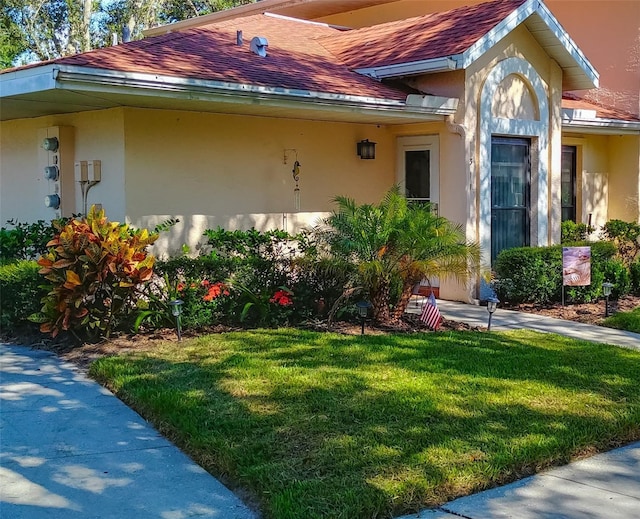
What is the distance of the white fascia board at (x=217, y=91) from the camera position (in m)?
8.34

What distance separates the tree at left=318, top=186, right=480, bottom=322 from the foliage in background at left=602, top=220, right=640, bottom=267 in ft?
21.3

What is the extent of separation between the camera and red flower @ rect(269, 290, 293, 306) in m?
9.16

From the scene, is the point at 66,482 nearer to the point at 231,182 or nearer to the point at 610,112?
the point at 231,182

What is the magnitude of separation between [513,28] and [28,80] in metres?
6.97

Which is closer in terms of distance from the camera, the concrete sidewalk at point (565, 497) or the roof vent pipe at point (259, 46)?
the concrete sidewalk at point (565, 497)

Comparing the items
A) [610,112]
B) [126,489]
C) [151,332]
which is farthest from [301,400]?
[610,112]

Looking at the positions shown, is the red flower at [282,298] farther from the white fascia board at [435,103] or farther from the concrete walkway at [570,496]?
the concrete walkway at [570,496]

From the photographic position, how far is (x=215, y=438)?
5.41 metres

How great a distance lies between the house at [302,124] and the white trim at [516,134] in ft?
0.10

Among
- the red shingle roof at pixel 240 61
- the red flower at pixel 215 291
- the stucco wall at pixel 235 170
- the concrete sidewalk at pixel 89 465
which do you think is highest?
the red shingle roof at pixel 240 61

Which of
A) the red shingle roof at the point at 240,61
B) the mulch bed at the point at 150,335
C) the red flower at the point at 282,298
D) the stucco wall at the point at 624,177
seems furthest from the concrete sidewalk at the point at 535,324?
the stucco wall at the point at 624,177

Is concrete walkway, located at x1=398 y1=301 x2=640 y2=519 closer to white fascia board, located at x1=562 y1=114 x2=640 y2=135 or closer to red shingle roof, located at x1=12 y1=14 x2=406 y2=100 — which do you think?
red shingle roof, located at x1=12 y1=14 x2=406 y2=100

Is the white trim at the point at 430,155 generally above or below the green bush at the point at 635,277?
above

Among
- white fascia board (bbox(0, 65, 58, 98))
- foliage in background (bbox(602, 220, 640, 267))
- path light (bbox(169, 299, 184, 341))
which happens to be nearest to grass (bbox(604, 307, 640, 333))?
foliage in background (bbox(602, 220, 640, 267))
